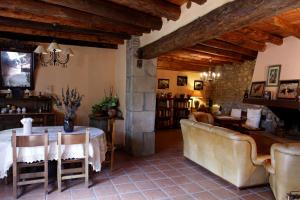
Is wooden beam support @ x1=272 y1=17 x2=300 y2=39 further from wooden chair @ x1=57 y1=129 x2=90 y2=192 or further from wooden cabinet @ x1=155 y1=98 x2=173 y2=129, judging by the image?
wooden cabinet @ x1=155 y1=98 x2=173 y2=129

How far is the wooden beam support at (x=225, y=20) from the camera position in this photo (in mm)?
1897

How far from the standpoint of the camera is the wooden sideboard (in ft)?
15.8

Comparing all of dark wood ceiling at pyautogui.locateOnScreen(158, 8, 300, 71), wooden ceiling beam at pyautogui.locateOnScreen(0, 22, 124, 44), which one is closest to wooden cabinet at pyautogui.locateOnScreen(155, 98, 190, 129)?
dark wood ceiling at pyautogui.locateOnScreen(158, 8, 300, 71)

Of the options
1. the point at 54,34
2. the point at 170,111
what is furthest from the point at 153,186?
the point at 170,111

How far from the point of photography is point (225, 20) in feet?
7.86

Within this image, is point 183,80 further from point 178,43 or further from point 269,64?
point 178,43

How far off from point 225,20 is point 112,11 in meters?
1.59

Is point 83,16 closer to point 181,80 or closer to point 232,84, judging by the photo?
point 232,84

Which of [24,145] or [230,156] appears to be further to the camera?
[230,156]

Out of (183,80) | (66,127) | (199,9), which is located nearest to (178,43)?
(199,9)

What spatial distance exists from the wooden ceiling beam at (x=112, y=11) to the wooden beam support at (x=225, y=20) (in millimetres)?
410

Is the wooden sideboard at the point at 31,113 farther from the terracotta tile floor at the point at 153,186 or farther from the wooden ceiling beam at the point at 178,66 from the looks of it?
the wooden ceiling beam at the point at 178,66

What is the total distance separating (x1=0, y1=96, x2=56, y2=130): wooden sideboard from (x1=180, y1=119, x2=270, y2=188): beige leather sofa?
3301 millimetres

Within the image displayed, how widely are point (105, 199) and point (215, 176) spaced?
1.90 meters
